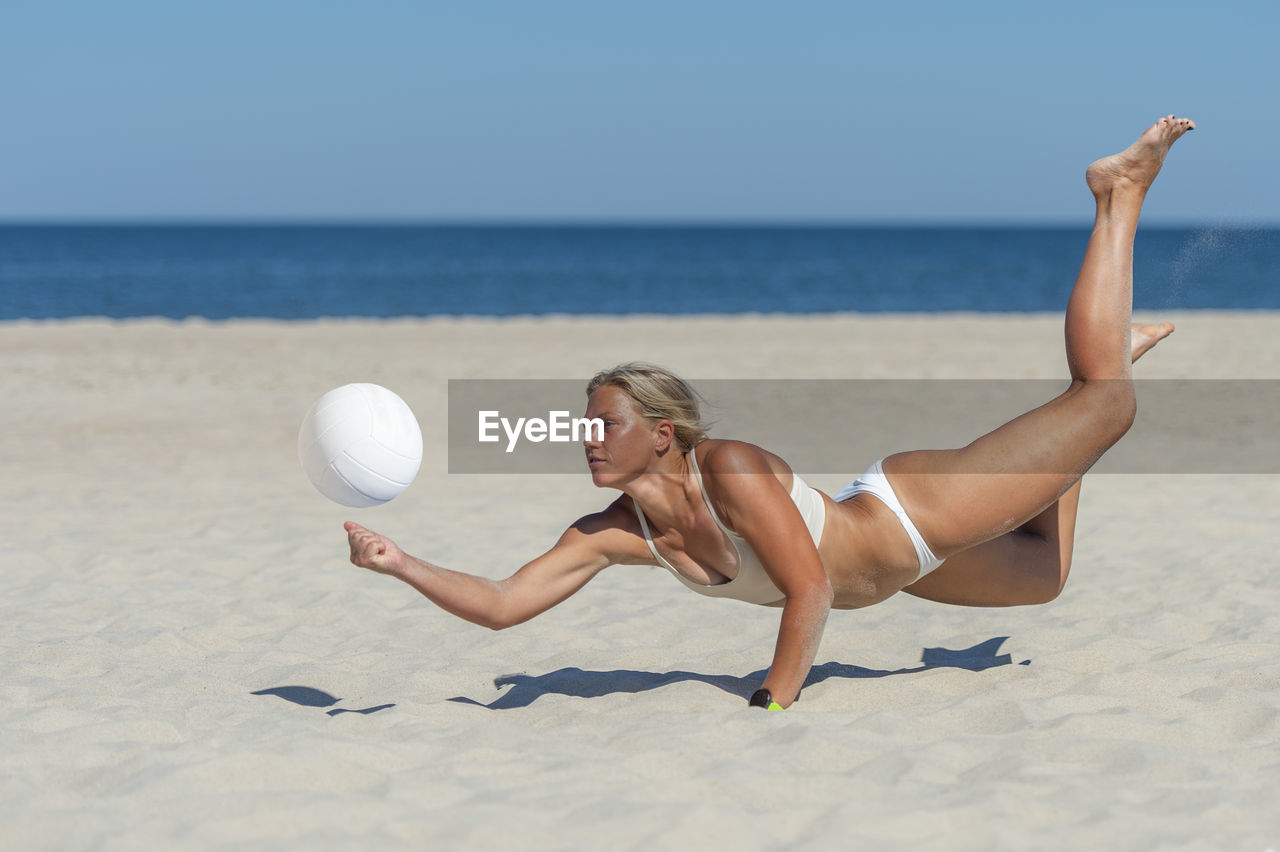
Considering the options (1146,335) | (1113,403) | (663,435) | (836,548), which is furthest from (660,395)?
(1146,335)

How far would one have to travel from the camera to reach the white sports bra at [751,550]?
158 inches

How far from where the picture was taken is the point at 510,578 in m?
Answer: 4.22

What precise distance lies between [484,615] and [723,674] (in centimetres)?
111

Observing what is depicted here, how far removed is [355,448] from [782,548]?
5.24ft

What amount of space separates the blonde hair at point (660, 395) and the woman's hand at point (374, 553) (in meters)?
0.78

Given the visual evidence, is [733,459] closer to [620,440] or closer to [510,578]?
[620,440]

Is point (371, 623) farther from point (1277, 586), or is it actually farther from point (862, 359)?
point (862, 359)

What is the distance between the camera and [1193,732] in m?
3.68

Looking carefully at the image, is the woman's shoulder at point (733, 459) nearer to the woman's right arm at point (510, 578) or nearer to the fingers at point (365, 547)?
the woman's right arm at point (510, 578)

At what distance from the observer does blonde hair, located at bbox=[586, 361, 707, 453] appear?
3977 millimetres

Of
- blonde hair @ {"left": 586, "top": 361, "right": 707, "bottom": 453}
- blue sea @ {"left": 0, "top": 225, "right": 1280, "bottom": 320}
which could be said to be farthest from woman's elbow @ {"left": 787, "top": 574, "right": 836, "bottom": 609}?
blue sea @ {"left": 0, "top": 225, "right": 1280, "bottom": 320}

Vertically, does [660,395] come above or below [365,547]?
above
